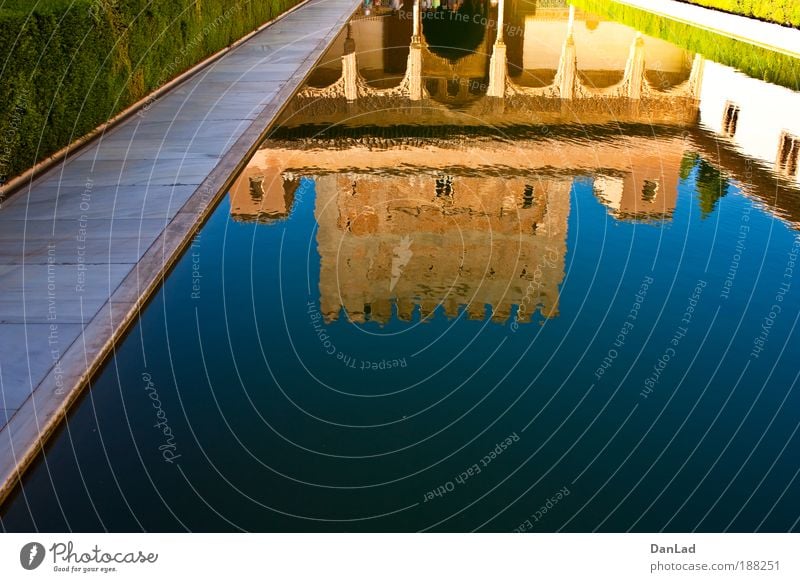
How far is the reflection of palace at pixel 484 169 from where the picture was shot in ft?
26.3

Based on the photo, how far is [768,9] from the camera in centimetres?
2786

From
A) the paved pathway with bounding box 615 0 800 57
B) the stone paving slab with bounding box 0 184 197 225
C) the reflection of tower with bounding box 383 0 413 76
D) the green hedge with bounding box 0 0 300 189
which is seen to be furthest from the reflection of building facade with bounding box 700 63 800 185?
the reflection of tower with bounding box 383 0 413 76

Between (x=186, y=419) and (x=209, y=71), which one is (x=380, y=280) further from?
(x=209, y=71)

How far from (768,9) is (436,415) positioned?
27369 millimetres

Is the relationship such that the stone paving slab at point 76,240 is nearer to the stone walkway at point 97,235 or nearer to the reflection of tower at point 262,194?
the stone walkway at point 97,235

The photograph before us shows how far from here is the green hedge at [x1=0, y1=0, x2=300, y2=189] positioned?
948 cm

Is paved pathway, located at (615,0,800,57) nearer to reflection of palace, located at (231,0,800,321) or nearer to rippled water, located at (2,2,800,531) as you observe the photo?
reflection of palace, located at (231,0,800,321)

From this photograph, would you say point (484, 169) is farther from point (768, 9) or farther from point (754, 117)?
point (768, 9)

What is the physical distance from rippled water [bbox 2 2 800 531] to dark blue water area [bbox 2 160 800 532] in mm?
19

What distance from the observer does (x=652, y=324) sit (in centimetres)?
706

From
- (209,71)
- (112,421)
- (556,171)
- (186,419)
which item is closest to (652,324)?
(186,419)

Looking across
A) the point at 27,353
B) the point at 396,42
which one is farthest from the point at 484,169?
the point at 396,42

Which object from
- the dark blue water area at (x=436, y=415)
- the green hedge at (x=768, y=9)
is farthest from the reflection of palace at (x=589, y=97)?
the green hedge at (x=768, y=9)

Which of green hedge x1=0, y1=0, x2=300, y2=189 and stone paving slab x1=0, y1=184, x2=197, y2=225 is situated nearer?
stone paving slab x1=0, y1=184, x2=197, y2=225
